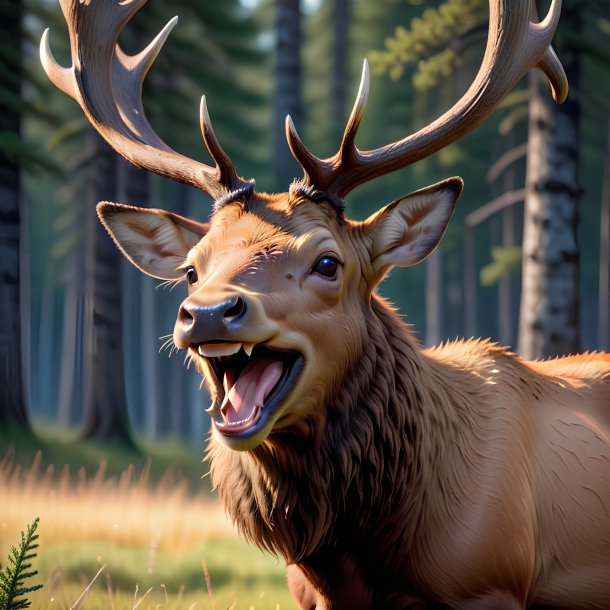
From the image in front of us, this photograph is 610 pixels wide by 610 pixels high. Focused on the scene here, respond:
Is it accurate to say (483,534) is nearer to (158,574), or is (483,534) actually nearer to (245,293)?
(245,293)

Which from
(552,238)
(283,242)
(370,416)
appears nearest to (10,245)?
(552,238)

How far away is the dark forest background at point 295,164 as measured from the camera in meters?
8.63

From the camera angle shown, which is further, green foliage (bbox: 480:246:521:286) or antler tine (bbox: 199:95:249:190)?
green foliage (bbox: 480:246:521:286)

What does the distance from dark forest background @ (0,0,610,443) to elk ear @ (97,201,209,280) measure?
4.99m

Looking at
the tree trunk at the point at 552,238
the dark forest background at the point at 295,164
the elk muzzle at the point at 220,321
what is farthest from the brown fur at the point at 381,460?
the dark forest background at the point at 295,164

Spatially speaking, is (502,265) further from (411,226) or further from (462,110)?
(411,226)

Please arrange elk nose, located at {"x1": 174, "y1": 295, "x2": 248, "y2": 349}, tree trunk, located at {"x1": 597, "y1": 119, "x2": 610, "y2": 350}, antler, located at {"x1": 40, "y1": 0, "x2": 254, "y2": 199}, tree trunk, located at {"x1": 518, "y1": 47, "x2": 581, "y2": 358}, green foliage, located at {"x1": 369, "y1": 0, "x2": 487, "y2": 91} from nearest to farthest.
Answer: elk nose, located at {"x1": 174, "y1": 295, "x2": 248, "y2": 349}
antler, located at {"x1": 40, "y1": 0, "x2": 254, "y2": 199}
tree trunk, located at {"x1": 518, "y1": 47, "x2": 581, "y2": 358}
green foliage, located at {"x1": 369, "y1": 0, "x2": 487, "y2": 91}
tree trunk, located at {"x1": 597, "y1": 119, "x2": 610, "y2": 350}

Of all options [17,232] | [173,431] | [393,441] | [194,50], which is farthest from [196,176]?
[173,431]

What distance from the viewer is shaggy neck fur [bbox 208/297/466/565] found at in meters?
3.70

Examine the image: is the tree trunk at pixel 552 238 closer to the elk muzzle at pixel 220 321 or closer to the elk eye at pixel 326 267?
the elk eye at pixel 326 267

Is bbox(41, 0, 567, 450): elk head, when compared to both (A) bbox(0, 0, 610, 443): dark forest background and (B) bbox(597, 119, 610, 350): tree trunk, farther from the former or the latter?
(B) bbox(597, 119, 610, 350): tree trunk

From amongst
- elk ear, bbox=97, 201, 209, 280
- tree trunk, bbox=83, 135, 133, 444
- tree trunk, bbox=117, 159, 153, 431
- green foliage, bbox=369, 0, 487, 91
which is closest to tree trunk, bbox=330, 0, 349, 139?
tree trunk, bbox=117, 159, 153, 431

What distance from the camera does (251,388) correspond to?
3375mm

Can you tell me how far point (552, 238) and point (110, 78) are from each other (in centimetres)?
494
